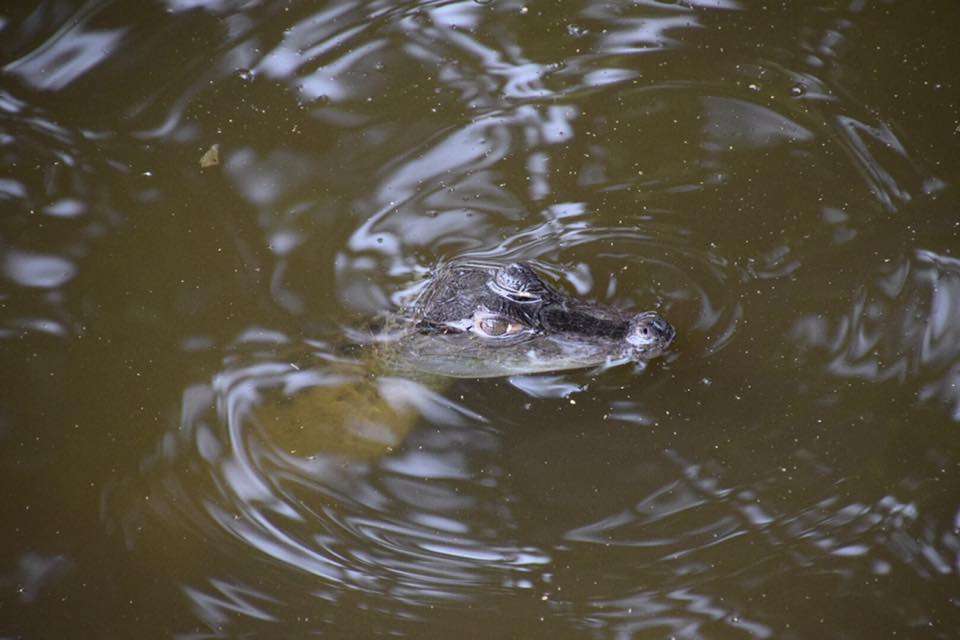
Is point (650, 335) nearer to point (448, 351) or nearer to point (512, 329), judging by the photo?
point (512, 329)

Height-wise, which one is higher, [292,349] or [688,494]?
[292,349]

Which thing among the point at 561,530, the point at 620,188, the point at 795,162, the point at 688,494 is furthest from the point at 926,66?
the point at 561,530

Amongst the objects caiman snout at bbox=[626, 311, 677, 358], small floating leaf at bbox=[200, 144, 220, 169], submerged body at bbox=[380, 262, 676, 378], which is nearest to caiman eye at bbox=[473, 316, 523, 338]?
submerged body at bbox=[380, 262, 676, 378]

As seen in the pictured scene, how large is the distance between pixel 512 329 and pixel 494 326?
0.28 feet

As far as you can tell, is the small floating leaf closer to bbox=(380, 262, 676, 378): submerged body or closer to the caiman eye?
bbox=(380, 262, 676, 378): submerged body

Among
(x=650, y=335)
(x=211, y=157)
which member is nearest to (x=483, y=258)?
(x=650, y=335)

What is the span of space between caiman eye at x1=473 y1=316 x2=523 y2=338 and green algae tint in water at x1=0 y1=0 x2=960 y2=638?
0.30 metres

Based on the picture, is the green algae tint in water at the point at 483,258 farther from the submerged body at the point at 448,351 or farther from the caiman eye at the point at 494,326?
the caiman eye at the point at 494,326

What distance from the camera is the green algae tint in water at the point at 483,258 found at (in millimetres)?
3434

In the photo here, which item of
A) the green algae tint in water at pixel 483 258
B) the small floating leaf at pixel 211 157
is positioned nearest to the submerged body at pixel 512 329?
the green algae tint in water at pixel 483 258

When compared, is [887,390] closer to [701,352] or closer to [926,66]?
[701,352]

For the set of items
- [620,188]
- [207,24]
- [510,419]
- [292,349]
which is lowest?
[510,419]

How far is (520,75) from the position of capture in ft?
15.4

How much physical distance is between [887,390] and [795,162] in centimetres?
134
